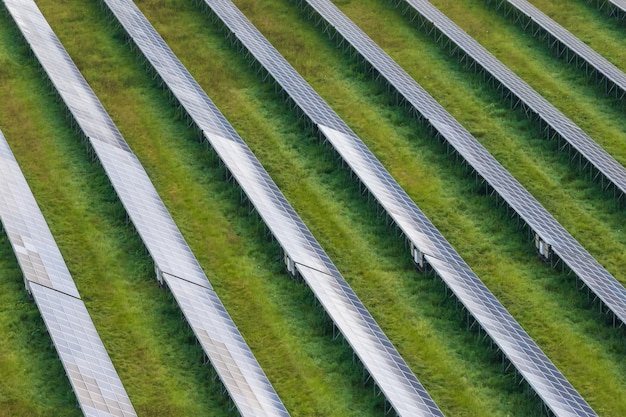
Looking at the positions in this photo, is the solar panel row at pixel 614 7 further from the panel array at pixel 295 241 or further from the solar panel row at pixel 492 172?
the panel array at pixel 295 241

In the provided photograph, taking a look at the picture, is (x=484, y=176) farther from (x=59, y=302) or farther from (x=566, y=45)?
(x=59, y=302)

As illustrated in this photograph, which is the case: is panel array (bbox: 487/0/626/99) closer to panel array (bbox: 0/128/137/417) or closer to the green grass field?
the green grass field

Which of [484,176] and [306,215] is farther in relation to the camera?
[484,176]

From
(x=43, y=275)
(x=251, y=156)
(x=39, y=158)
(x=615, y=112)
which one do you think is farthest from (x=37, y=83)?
(x=615, y=112)

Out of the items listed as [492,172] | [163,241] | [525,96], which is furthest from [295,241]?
[525,96]

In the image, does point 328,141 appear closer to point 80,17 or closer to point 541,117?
point 541,117

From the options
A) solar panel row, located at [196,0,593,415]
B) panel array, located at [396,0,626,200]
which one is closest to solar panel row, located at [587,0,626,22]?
panel array, located at [396,0,626,200]
